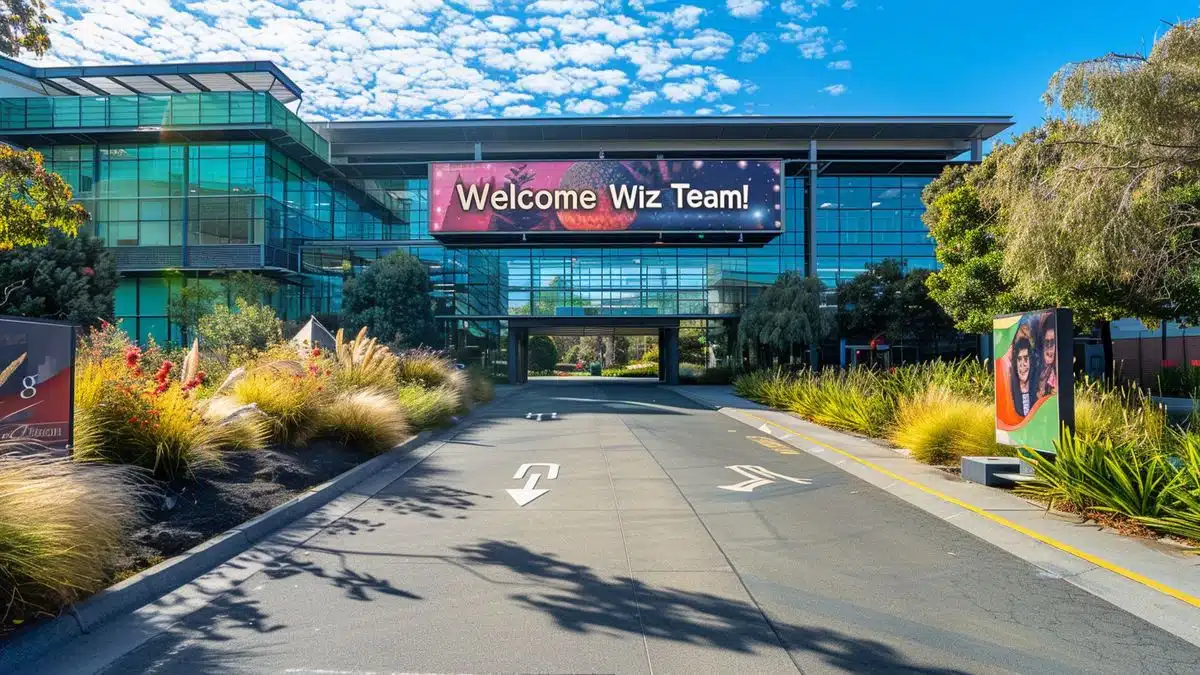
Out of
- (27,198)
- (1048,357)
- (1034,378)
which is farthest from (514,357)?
(1048,357)

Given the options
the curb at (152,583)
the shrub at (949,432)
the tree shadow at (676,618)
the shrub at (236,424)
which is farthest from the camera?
the shrub at (949,432)

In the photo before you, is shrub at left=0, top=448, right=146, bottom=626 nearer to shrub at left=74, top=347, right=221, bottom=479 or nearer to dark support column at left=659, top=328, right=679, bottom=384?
shrub at left=74, top=347, right=221, bottom=479

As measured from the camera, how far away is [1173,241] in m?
9.84

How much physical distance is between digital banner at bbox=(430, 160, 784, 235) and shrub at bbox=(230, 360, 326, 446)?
2469cm

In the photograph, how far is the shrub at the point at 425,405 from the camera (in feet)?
50.3

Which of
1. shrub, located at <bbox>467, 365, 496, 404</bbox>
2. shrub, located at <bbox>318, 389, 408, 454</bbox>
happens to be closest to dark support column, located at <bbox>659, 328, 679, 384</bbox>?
shrub, located at <bbox>467, 365, 496, 404</bbox>

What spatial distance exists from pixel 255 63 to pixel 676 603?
1446 inches

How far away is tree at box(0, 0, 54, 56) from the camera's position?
1042 cm

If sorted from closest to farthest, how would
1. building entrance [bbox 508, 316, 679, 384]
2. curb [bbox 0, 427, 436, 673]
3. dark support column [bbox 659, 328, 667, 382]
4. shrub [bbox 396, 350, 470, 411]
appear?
curb [bbox 0, 427, 436, 673], shrub [bbox 396, 350, 470, 411], building entrance [bbox 508, 316, 679, 384], dark support column [bbox 659, 328, 667, 382]

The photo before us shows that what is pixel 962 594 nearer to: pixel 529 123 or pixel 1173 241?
pixel 1173 241

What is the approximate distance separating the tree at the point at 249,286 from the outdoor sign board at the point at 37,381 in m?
28.4

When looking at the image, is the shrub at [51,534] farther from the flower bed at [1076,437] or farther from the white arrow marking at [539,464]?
the flower bed at [1076,437]

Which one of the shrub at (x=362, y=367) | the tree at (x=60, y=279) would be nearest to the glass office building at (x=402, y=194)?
the tree at (x=60, y=279)

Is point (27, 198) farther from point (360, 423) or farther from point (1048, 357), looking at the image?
point (1048, 357)
